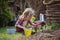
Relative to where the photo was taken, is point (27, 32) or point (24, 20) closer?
point (27, 32)

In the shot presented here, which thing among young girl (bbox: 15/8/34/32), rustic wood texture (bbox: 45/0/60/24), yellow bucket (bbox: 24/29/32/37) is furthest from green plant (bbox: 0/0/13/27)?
yellow bucket (bbox: 24/29/32/37)

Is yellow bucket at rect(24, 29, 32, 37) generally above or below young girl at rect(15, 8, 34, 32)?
below

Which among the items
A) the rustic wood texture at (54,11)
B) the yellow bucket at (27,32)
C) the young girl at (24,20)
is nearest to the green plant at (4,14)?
the rustic wood texture at (54,11)

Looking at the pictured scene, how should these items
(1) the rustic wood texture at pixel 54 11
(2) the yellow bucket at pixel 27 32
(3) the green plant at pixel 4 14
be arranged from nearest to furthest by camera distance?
(2) the yellow bucket at pixel 27 32, (1) the rustic wood texture at pixel 54 11, (3) the green plant at pixel 4 14

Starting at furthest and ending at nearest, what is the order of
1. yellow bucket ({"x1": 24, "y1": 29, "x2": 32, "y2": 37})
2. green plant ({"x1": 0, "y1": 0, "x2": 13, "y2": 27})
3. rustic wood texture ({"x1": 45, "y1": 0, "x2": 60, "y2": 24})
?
green plant ({"x1": 0, "y1": 0, "x2": 13, "y2": 27}) → rustic wood texture ({"x1": 45, "y1": 0, "x2": 60, "y2": 24}) → yellow bucket ({"x1": 24, "y1": 29, "x2": 32, "y2": 37})

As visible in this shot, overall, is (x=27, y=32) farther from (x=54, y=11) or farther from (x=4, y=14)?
(x=4, y=14)

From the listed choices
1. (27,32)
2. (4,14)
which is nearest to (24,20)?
(27,32)

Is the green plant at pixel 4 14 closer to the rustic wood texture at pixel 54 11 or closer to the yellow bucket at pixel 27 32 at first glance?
the rustic wood texture at pixel 54 11

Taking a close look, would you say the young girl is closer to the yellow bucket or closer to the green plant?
the yellow bucket

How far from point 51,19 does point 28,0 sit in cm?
1018

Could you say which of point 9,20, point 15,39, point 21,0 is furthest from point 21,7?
point 15,39

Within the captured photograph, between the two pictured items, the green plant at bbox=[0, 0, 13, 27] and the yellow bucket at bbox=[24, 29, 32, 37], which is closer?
the yellow bucket at bbox=[24, 29, 32, 37]

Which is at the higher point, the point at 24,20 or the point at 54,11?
the point at 24,20

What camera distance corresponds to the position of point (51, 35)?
5742 millimetres
